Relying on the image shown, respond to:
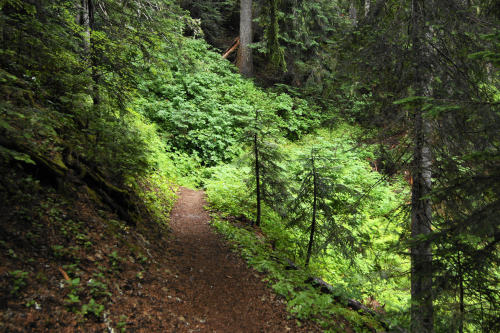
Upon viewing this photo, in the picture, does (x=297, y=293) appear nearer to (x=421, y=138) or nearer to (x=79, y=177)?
(x=421, y=138)

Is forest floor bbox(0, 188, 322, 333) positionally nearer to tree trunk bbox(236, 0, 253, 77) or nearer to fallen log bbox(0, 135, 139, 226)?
fallen log bbox(0, 135, 139, 226)

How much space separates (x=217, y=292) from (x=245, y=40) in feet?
61.4

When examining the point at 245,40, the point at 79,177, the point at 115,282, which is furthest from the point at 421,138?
the point at 245,40

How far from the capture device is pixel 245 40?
1969 centimetres

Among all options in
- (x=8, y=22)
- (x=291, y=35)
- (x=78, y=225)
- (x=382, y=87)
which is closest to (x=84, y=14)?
(x=8, y=22)

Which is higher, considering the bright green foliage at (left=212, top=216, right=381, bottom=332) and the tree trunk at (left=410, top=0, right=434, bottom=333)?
the tree trunk at (left=410, top=0, right=434, bottom=333)

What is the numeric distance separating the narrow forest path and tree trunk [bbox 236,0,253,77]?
15962 mm

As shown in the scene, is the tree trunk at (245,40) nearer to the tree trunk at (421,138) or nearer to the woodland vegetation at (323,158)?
the woodland vegetation at (323,158)

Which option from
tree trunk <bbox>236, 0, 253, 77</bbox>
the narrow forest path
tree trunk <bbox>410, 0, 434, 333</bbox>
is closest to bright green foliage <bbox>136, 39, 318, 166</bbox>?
tree trunk <bbox>236, 0, 253, 77</bbox>

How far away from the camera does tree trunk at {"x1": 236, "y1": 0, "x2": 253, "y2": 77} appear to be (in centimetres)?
1934

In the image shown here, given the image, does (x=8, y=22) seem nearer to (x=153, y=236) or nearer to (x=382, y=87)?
(x=153, y=236)

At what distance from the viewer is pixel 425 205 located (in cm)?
455

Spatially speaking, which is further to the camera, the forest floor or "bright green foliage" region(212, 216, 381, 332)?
"bright green foliage" region(212, 216, 381, 332)

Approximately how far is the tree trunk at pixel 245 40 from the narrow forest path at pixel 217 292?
1596 centimetres
